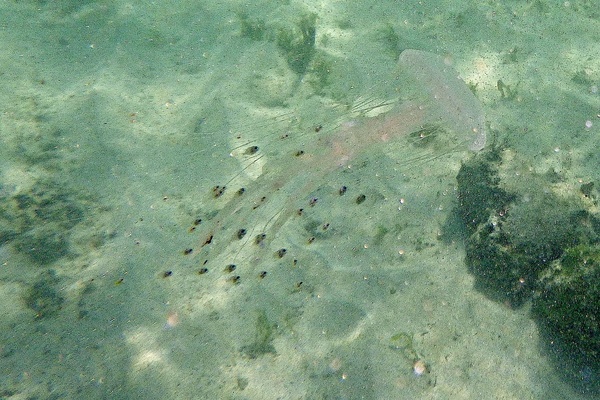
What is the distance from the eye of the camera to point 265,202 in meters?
4.77

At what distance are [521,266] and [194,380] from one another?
3217mm

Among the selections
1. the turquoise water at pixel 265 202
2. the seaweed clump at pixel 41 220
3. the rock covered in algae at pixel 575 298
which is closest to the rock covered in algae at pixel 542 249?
the rock covered in algae at pixel 575 298

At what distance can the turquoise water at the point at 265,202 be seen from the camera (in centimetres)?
362

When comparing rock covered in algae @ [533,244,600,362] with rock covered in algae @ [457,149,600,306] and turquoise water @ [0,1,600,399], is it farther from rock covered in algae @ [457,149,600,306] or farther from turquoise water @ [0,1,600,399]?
turquoise water @ [0,1,600,399]

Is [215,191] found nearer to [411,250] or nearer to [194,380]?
[194,380]

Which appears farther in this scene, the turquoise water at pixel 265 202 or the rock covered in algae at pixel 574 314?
the turquoise water at pixel 265 202

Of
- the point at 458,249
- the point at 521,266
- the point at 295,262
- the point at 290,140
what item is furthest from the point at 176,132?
the point at 521,266

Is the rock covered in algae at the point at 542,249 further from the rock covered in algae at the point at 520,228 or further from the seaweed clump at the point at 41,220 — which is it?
the seaweed clump at the point at 41,220

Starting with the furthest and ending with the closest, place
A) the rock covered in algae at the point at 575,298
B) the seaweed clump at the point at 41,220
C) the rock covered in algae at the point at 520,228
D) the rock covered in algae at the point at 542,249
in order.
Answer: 1. the seaweed clump at the point at 41,220
2. the rock covered in algae at the point at 520,228
3. the rock covered in algae at the point at 542,249
4. the rock covered in algae at the point at 575,298

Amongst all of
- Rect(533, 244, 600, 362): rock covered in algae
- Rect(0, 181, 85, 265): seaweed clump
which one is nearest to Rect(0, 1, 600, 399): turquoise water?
Rect(0, 181, 85, 265): seaweed clump

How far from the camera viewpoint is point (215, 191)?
4043mm

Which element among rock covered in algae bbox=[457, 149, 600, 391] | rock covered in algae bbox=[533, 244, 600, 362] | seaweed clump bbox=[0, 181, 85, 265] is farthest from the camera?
seaweed clump bbox=[0, 181, 85, 265]

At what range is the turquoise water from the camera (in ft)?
11.9

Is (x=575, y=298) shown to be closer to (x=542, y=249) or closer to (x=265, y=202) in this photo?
(x=542, y=249)
